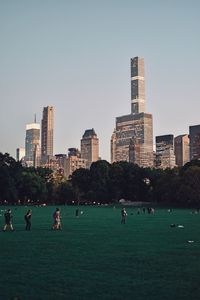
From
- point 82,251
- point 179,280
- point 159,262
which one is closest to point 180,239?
point 82,251

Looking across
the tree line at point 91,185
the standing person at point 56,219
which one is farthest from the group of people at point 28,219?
the tree line at point 91,185

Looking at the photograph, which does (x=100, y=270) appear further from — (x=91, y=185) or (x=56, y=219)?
(x=91, y=185)

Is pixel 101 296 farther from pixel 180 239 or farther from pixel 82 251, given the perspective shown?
pixel 180 239

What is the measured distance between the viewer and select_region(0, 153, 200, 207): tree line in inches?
4828

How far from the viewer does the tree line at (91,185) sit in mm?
122625

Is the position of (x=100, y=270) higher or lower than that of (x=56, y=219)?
lower

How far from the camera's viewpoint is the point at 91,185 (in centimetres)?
13912

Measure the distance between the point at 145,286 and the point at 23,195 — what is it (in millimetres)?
119875

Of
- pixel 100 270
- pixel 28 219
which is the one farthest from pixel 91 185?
pixel 100 270

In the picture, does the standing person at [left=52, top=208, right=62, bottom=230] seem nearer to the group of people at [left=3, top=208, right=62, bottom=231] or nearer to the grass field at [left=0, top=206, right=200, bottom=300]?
the group of people at [left=3, top=208, right=62, bottom=231]

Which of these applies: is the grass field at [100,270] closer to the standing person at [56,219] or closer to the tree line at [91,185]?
the standing person at [56,219]

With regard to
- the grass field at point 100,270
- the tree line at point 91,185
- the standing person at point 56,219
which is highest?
the tree line at point 91,185

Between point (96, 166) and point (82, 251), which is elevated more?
point (96, 166)

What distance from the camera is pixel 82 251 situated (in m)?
20.8
